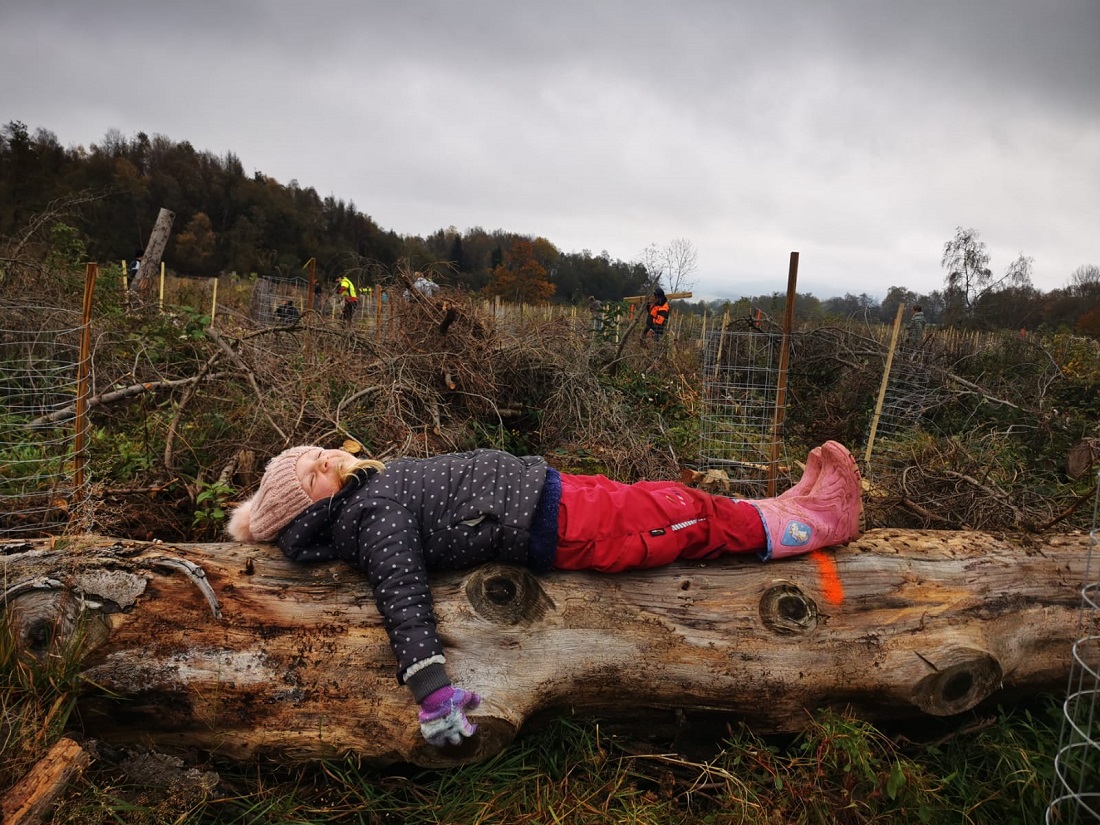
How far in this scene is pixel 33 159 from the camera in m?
16.0

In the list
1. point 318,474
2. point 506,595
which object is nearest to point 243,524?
point 318,474

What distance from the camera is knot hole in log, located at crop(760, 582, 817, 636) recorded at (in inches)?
83.9

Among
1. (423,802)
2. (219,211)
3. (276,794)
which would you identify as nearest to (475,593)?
(423,802)

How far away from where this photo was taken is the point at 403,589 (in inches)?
74.0

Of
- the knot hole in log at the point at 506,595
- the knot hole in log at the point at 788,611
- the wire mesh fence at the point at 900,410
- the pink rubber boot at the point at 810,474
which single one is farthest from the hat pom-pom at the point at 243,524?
the wire mesh fence at the point at 900,410

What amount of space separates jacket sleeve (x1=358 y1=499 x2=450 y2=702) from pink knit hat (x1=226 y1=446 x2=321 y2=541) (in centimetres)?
25

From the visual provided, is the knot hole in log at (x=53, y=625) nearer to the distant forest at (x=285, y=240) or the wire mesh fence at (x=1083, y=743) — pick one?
the wire mesh fence at (x=1083, y=743)

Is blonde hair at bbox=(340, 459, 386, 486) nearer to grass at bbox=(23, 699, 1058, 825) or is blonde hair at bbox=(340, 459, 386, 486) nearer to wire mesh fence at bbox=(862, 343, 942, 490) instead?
grass at bbox=(23, 699, 1058, 825)

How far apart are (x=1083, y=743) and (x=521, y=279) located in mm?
23483

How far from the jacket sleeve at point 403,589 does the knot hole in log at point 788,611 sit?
115cm

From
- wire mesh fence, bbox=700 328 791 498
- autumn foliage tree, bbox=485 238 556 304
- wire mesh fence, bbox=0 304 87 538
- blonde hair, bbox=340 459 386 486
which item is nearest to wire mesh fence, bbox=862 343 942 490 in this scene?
wire mesh fence, bbox=700 328 791 498

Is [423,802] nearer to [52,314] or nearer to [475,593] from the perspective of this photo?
[475,593]

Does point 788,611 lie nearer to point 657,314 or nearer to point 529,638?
point 529,638

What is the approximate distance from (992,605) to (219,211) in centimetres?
4003
